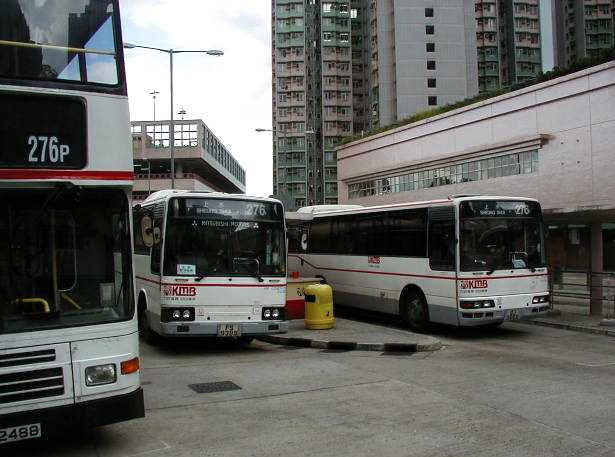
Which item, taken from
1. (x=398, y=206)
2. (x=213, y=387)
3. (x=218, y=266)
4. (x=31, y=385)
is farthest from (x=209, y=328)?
(x=398, y=206)

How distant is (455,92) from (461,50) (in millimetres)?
5902

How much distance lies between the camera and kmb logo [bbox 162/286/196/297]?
1024cm

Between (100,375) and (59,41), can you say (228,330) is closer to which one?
(100,375)

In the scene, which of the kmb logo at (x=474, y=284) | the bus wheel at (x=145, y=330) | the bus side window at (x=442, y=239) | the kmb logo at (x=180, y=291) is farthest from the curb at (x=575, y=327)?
the bus wheel at (x=145, y=330)

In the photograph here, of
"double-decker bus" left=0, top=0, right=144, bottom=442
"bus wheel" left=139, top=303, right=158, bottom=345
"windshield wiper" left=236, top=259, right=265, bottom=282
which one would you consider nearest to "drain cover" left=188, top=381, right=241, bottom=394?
"windshield wiper" left=236, top=259, right=265, bottom=282

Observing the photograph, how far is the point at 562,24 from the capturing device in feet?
375

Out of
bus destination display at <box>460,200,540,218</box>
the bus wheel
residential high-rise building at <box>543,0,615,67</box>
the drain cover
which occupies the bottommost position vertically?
the drain cover

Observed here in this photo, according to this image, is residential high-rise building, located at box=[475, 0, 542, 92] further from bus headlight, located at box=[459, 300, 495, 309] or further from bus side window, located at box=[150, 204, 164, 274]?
bus side window, located at box=[150, 204, 164, 274]

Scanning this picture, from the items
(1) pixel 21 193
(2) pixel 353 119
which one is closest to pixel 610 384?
(1) pixel 21 193

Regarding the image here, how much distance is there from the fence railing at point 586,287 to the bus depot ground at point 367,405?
3.56 metres

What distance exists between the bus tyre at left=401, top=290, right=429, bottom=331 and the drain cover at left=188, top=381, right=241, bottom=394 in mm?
6285

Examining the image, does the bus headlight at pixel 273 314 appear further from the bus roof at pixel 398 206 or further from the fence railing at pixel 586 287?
the fence railing at pixel 586 287

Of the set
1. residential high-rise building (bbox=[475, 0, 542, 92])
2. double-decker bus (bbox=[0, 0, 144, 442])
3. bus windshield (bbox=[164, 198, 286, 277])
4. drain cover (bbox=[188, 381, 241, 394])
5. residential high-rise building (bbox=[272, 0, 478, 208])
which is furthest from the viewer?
residential high-rise building (bbox=[475, 0, 542, 92])

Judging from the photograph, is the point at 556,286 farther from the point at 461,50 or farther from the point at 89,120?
the point at 461,50
